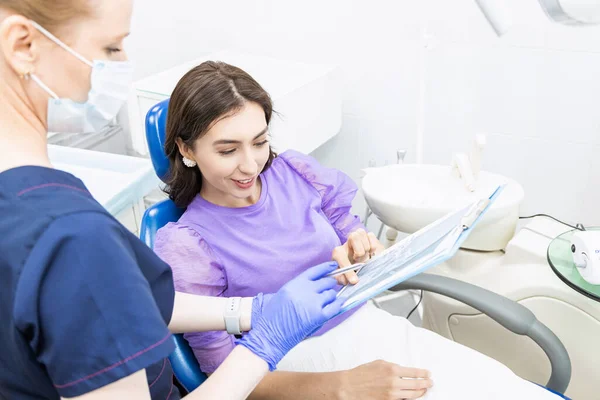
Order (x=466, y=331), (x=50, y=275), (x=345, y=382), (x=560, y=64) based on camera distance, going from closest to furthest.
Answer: (x=50, y=275)
(x=345, y=382)
(x=466, y=331)
(x=560, y=64)

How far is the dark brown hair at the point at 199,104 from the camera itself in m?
1.29

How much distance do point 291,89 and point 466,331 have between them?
1.02 meters

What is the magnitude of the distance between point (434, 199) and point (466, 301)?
14.4 inches

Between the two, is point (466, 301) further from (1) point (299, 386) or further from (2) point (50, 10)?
(2) point (50, 10)

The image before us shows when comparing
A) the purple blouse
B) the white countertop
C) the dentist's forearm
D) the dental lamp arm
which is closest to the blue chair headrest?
the purple blouse

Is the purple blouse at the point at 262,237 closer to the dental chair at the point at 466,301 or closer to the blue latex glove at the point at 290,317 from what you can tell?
the dental chair at the point at 466,301

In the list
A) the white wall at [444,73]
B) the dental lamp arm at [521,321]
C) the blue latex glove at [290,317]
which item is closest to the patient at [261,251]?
the dental lamp arm at [521,321]

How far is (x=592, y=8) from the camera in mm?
1048

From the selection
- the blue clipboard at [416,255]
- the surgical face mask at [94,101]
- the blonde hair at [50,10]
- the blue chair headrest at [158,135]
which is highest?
Result: the blonde hair at [50,10]

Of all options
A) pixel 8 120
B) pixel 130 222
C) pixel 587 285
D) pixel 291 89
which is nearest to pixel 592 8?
pixel 587 285

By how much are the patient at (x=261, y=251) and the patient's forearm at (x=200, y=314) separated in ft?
0.28

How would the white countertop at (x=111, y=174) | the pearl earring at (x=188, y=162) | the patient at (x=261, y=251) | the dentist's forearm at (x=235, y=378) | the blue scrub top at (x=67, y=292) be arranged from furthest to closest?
the white countertop at (x=111, y=174) → the pearl earring at (x=188, y=162) → the patient at (x=261, y=251) → the dentist's forearm at (x=235, y=378) → the blue scrub top at (x=67, y=292)

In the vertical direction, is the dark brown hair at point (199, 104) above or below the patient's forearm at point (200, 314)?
above

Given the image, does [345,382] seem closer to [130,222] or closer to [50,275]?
[50,275]
